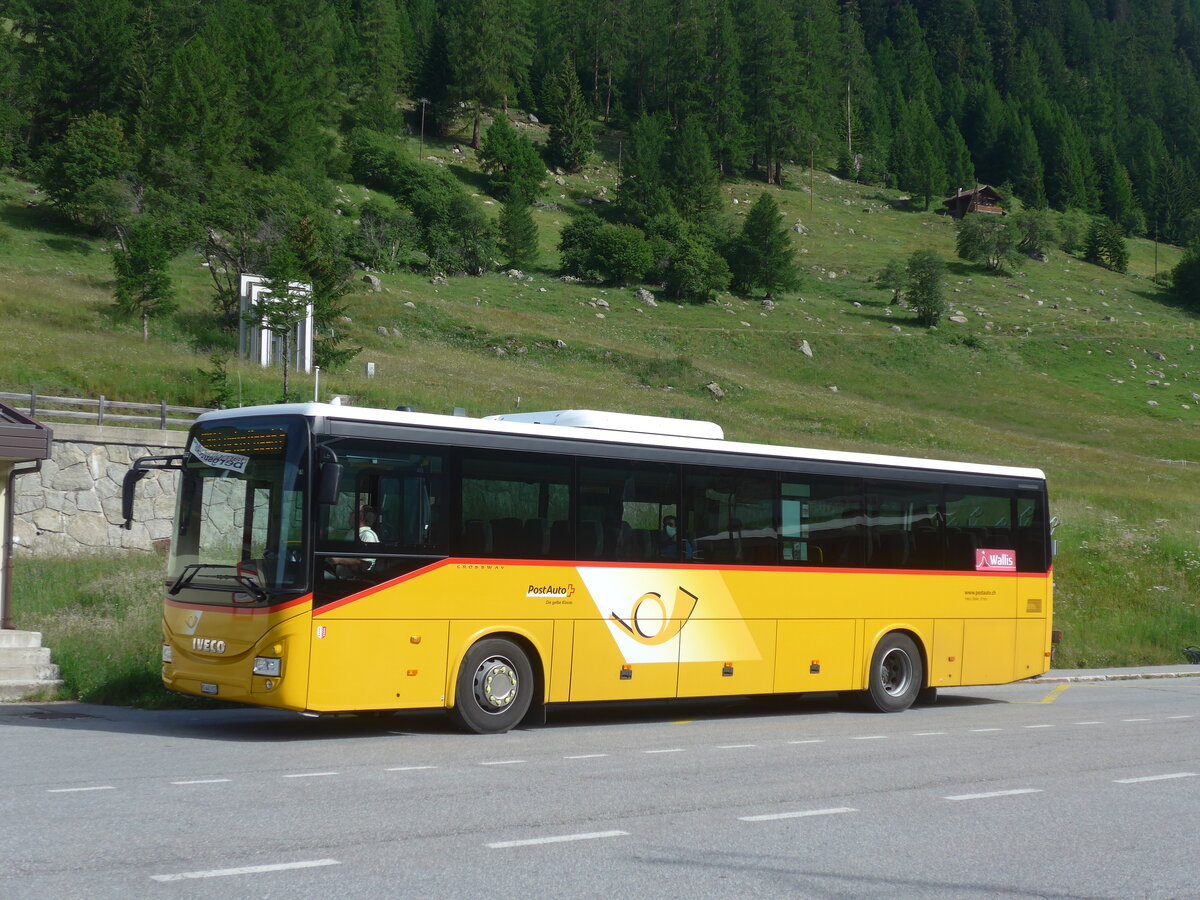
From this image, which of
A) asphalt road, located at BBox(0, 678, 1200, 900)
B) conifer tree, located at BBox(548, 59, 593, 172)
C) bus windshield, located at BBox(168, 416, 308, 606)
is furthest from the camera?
conifer tree, located at BBox(548, 59, 593, 172)

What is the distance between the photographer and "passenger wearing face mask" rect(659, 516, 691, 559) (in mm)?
13922

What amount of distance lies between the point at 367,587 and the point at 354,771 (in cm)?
224

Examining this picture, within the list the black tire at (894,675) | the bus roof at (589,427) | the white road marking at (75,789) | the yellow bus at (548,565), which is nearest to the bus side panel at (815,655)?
the yellow bus at (548,565)

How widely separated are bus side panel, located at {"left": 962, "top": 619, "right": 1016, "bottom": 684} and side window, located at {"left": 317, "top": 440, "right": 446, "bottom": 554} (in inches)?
329

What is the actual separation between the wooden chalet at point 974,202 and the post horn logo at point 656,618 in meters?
141

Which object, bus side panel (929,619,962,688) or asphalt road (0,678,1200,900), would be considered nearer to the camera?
asphalt road (0,678,1200,900)

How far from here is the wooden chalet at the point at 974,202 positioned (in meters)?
147

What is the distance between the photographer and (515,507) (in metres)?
12.8

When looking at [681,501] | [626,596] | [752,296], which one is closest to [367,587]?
[626,596]

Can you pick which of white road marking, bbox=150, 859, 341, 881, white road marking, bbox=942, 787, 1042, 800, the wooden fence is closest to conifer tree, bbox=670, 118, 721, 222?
the wooden fence

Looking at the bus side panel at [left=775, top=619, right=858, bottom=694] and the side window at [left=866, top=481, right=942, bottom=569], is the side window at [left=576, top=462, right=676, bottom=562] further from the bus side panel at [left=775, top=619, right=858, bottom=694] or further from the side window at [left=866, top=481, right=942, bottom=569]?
the side window at [left=866, top=481, right=942, bottom=569]

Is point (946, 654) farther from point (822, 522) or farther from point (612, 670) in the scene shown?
point (612, 670)

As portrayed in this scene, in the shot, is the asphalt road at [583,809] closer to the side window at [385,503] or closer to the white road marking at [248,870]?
the white road marking at [248,870]

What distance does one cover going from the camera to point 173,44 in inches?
4028
